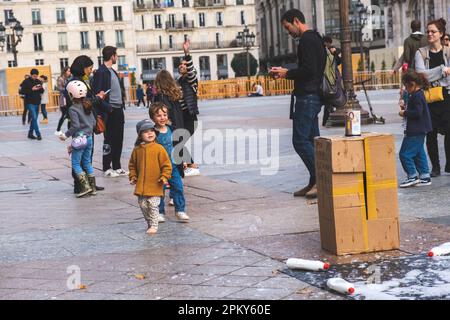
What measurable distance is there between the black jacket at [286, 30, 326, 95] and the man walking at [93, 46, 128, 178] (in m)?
3.61

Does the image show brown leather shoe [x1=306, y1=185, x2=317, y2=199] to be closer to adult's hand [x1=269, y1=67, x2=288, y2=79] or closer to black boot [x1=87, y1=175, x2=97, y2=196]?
adult's hand [x1=269, y1=67, x2=288, y2=79]

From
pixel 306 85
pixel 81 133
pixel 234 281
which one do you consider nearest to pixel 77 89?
pixel 81 133

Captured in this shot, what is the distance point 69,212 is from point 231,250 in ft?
9.54

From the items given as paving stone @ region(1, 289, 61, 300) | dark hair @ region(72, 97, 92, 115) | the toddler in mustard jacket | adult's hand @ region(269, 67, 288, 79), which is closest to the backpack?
adult's hand @ region(269, 67, 288, 79)

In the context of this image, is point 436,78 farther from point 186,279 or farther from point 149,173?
point 186,279

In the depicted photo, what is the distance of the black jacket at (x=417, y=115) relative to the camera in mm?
8789

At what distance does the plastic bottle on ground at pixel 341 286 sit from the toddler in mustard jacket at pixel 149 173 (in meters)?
2.53

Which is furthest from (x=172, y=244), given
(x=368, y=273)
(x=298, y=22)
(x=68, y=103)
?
(x=68, y=103)

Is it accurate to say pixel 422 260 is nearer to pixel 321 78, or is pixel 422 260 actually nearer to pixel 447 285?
pixel 447 285

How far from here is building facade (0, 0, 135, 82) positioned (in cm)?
8981

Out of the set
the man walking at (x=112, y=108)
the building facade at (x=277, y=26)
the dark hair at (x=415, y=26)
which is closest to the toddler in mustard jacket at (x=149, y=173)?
the man walking at (x=112, y=108)

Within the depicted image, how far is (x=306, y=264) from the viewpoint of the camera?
206 inches

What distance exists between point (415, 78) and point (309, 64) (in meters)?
1.29

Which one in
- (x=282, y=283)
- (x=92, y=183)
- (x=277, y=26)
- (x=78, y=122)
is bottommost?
(x=282, y=283)
